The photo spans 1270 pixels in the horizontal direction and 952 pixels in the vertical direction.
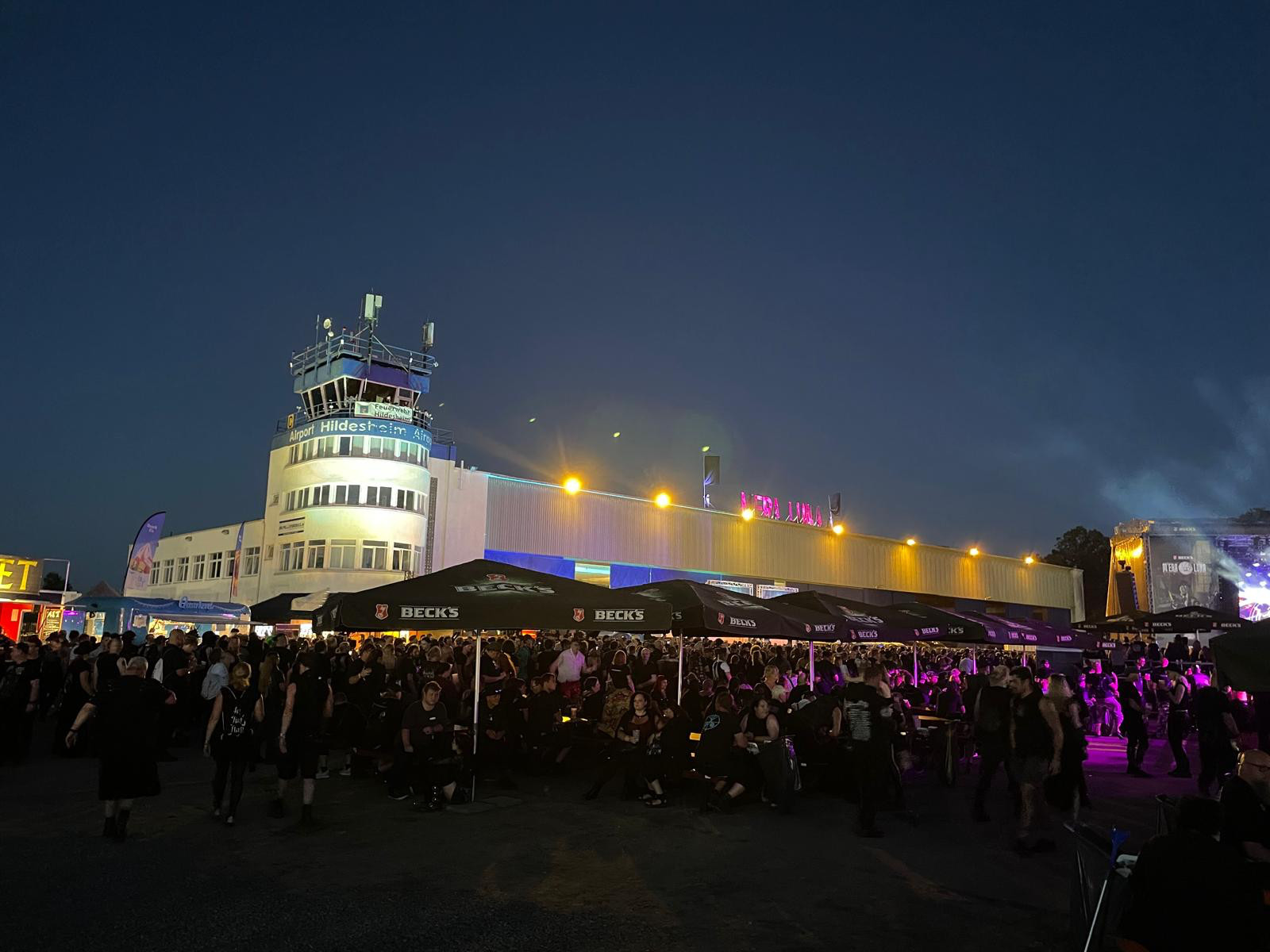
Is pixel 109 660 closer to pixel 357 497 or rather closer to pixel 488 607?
pixel 488 607

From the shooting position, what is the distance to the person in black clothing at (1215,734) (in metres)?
12.0

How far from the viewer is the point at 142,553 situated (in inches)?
1264

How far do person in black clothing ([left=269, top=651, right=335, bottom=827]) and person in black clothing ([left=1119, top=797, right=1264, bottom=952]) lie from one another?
7887mm

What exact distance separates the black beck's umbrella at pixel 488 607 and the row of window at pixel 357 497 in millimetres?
31254

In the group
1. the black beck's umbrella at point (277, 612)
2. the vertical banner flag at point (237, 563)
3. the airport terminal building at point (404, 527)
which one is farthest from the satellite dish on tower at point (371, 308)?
the black beck's umbrella at point (277, 612)

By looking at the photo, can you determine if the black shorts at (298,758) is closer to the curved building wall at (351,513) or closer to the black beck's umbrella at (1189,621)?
the black beck's umbrella at (1189,621)

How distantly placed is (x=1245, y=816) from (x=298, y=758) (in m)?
8.78

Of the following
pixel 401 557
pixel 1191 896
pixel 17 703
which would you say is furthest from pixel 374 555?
pixel 1191 896

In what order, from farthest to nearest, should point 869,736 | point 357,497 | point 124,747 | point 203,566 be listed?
point 203,566 → point 357,497 → point 869,736 → point 124,747


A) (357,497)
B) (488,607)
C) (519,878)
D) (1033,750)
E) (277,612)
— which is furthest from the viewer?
(357,497)

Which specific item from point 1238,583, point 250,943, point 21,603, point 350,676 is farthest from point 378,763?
point 1238,583

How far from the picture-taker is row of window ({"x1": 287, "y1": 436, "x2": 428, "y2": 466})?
1672 inches

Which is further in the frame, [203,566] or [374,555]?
[203,566]

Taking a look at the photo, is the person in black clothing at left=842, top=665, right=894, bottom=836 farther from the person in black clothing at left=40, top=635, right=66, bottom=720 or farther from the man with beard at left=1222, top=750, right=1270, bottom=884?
the person in black clothing at left=40, top=635, right=66, bottom=720
